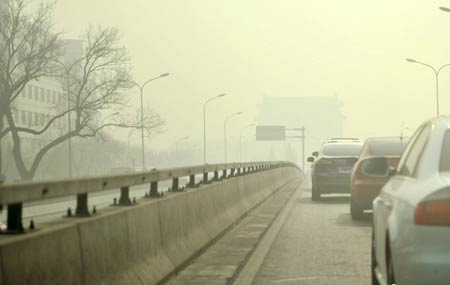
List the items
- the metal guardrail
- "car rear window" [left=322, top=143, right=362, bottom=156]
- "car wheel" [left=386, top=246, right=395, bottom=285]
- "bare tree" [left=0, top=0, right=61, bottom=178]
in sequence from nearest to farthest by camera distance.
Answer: the metal guardrail < "car wheel" [left=386, top=246, right=395, bottom=285] < "car rear window" [left=322, top=143, right=362, bottom=156] < "bare tree" [left=0, top=0, right=61, bottom=178]

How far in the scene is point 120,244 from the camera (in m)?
7.85

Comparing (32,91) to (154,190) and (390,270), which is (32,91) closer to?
(154,190)

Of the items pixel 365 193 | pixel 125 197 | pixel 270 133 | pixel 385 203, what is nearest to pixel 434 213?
pixel 385 203

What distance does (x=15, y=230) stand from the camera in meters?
5.75

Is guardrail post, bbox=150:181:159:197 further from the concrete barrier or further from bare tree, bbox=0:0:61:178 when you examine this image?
bare tree, bbox=0:0:61:178

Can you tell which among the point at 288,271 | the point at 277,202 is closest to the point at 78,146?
the point at 277,202

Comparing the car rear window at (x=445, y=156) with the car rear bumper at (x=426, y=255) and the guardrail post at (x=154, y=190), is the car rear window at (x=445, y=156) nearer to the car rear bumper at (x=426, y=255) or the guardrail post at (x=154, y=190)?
the car rear bumper at (x=426, y=255)

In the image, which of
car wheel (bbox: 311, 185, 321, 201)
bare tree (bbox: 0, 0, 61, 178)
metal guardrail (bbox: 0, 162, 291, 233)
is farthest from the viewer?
bare tree (bbox: 0, 0, 61, 178)

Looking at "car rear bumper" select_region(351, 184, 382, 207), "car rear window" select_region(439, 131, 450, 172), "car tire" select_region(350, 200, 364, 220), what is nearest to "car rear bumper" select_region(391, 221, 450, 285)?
"car rear window" select_region(439, 131, 450, 172)

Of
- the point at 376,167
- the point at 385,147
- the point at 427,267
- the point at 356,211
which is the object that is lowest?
the point at 356,211

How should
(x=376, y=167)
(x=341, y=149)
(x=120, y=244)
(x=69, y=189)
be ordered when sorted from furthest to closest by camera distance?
(x=341, y=149)
(x=120, y=244)
(x=376, y=167)
(x=69, y=189)

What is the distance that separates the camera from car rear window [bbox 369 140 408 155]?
18.6m

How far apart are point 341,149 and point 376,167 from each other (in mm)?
19621

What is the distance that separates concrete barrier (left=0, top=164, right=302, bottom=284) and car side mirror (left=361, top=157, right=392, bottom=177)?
222 centimetres
